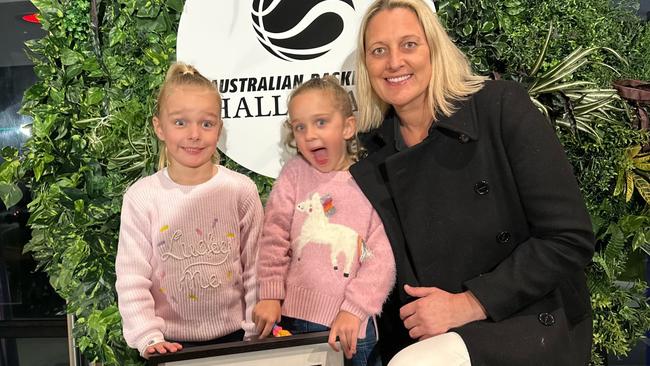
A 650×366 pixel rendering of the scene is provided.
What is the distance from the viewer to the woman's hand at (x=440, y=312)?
1.42m

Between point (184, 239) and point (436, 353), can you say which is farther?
point (184, 239)

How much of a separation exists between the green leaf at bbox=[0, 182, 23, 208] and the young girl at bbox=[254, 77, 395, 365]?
3.55 ft

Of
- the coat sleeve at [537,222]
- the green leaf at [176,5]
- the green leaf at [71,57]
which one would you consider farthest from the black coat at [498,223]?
the green leaf at [71,57]

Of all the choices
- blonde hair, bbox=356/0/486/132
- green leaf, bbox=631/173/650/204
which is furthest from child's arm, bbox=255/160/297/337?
green leaf, bbox=631/173/650/204

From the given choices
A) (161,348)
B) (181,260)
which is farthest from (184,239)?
(161,348)

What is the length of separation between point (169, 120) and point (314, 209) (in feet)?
1.55

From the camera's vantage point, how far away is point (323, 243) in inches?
61.4

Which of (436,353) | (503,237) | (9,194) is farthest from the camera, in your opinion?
(9,194)

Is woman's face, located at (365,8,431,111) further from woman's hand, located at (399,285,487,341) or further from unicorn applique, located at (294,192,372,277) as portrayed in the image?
woman's hand, located at (399,285,487,341)

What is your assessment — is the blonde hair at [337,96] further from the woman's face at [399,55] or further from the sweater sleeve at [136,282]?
the sweater sleeve at [136,282]

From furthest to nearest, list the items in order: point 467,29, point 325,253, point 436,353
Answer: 1. point 467,29
2. point 325,253
3. point 436,353

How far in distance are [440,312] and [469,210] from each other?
0.91 ft

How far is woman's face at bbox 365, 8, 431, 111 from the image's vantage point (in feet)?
4.99

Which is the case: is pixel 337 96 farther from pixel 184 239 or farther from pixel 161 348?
pixel 161 348
